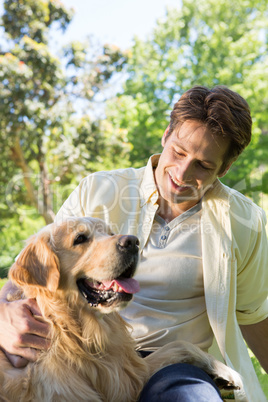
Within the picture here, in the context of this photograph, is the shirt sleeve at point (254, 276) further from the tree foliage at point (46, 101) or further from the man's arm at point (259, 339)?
the tree foliage at point (46, 101)

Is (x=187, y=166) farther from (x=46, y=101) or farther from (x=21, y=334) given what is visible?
(x=46, y=101)

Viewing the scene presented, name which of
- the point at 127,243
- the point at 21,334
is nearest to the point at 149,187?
the point at 127,243

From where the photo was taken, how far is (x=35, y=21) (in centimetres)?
1316

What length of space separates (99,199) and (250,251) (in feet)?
2.82

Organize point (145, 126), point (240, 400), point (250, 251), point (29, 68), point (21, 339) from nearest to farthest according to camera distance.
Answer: point (21, 339) < point (240, 400) < point (250, 251) < point (29, 68) < point (145, 126)

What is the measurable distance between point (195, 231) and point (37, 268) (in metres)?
0.86

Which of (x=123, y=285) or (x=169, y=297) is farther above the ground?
(x=123, y=285)

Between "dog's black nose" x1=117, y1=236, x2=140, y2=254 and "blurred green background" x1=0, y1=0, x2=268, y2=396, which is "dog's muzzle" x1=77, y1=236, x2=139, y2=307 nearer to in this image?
"dog's black nose" x1=117, y1=236, x2=140, y2=254

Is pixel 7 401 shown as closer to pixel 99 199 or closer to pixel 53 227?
pixel 53 227

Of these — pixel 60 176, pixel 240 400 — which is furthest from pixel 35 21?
pixel 240 400

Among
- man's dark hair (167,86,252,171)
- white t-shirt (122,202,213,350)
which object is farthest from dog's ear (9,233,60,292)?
man's dark hair (167,86,252,171)

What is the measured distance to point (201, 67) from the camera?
22391mm

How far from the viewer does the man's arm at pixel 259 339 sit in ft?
8.37

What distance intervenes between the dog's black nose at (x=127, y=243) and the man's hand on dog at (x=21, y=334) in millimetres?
469
